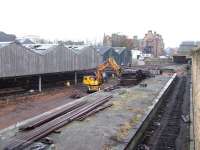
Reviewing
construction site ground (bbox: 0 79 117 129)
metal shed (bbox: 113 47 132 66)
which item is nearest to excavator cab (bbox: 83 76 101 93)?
construction site ground (bbox: 0 79 117 129)

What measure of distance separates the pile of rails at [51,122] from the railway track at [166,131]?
3452 mm

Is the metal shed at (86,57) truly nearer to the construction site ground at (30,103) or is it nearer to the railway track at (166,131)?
the construction site ground at (30,103)

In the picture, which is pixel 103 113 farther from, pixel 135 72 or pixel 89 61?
pixel 89 61

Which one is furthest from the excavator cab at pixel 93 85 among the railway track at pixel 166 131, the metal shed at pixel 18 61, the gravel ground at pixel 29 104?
the railway track at pixel 166 131

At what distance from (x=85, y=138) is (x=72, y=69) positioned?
78.7 ft

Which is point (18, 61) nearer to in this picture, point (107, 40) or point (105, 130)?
point (105, 130)

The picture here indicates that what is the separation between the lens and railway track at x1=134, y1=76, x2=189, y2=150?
48.8ft

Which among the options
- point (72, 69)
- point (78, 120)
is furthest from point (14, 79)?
point (78, 120)

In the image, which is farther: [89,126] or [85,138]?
[89,126]

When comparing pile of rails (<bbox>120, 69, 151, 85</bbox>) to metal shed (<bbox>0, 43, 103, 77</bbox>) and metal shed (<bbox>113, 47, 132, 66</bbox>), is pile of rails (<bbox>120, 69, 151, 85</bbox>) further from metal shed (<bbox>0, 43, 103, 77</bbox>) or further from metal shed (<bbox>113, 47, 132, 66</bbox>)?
metal shed (<bbox>113, 47, 132, 66</bbox>)

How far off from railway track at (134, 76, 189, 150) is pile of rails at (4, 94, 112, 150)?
345 centimetres

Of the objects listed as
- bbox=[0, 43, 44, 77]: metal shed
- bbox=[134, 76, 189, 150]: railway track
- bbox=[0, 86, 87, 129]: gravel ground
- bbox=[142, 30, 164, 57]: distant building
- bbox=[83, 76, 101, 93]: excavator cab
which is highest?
bbox=[142, 30, 164, 57]: distant building

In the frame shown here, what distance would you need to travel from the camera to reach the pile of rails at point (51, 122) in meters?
12.4

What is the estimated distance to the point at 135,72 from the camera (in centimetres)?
3691
